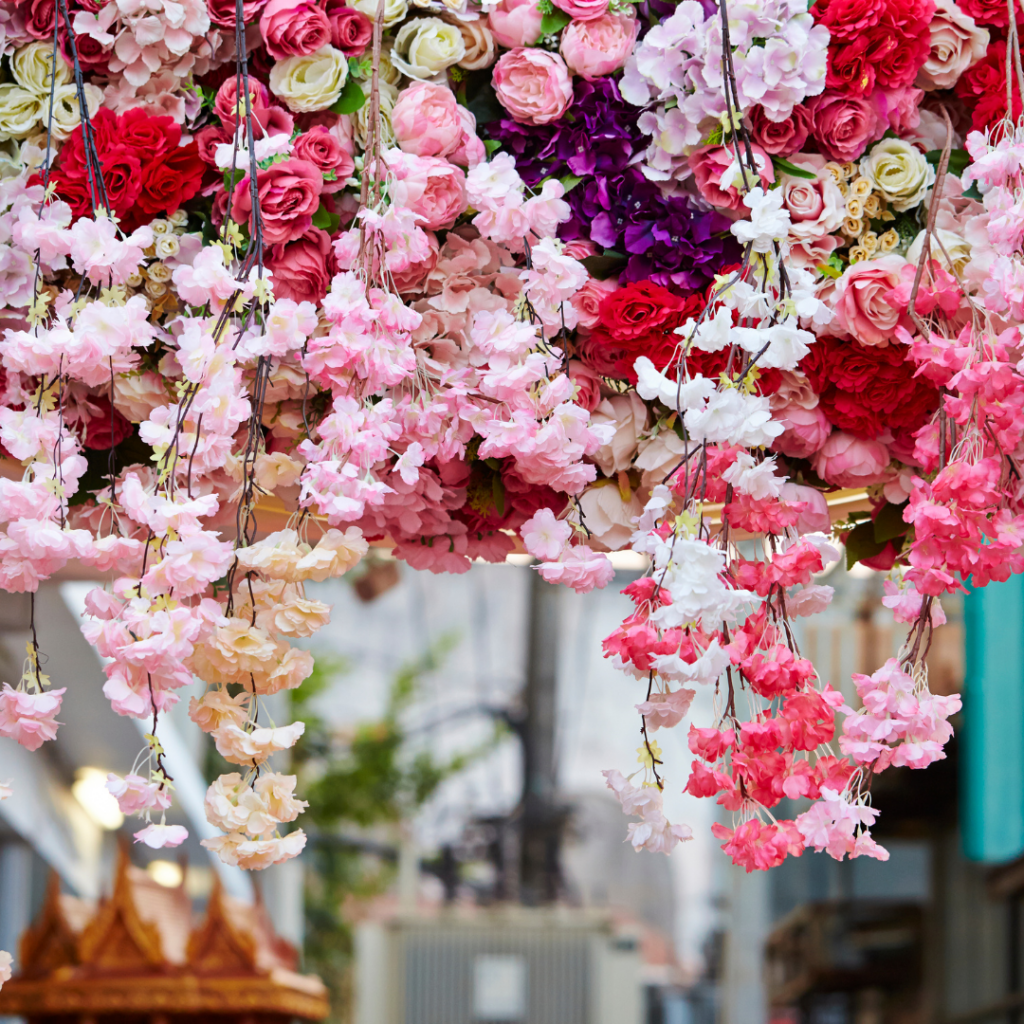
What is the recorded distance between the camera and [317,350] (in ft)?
3.13

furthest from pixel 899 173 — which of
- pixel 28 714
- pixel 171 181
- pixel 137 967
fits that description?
pixel 137 967

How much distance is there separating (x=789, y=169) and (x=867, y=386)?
0.65 ft

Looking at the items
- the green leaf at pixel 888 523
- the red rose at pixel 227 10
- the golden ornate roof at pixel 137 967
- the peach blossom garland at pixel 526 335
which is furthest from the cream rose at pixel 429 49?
the golden ornate roof at pixel 137 967

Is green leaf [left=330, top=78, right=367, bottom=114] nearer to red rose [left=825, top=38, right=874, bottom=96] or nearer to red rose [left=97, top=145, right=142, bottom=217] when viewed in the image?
red rose [left=97, top=145, right=142, bottom=217]

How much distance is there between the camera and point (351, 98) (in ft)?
3.58

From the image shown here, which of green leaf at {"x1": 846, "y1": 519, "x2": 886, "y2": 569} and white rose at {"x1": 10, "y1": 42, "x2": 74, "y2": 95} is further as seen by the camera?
green leaf at {"x1": 846, "y1": 519, "x2": 886, "y2": 569}

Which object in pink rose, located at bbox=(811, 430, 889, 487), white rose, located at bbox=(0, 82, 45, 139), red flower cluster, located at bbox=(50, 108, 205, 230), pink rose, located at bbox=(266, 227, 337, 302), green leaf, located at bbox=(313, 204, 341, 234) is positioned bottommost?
pink rose, located at bbox=(811, 430, 889, 487)

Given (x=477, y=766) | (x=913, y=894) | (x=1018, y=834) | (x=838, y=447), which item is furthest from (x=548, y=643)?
(x=838, y=447)

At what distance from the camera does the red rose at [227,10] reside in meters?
1.07

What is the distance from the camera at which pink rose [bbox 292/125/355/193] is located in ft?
3.50

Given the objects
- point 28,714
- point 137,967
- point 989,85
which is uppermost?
point 989,85

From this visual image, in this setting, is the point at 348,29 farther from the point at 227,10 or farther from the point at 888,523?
the point at 888,523

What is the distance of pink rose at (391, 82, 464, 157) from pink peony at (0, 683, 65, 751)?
1.73 ft

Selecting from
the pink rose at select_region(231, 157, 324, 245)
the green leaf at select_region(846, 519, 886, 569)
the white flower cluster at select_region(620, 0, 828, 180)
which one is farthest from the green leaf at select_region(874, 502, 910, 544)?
the pink rose at select_region(231, 157, 324, 245)
